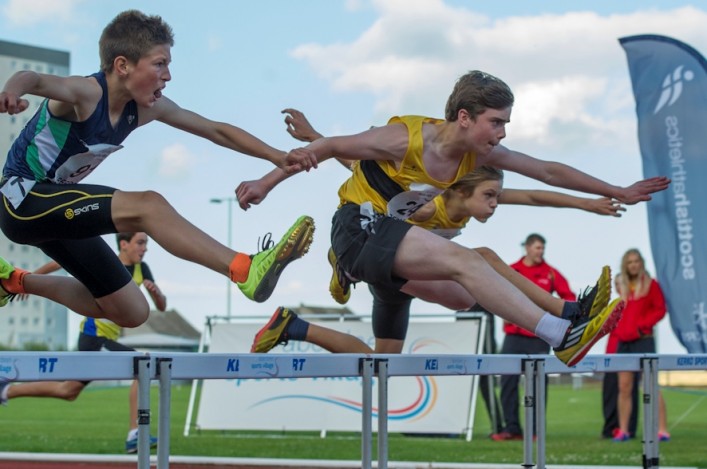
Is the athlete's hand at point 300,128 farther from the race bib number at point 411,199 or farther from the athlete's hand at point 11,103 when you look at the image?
the athlete's hand at point 11,103

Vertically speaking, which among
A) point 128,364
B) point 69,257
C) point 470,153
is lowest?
point 128,364

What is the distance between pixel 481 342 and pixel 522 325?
6476 millimetres

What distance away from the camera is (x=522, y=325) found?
4.80 m

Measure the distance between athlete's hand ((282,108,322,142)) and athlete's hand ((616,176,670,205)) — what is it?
1650mm

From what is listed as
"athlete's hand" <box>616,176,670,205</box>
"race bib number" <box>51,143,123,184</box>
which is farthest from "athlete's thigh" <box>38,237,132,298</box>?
"athlete's hand" <box>616,176,670,205</box>

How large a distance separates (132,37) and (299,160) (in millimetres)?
927

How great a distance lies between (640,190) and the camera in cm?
570

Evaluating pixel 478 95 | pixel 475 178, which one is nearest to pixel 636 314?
pixel 475 178

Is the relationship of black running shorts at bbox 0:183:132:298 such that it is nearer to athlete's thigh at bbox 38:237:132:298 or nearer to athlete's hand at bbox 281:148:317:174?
athlete's thigh at bbox 38:237:132:298

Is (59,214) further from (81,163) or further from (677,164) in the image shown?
(677,164)

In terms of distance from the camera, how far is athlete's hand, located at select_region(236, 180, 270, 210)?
182 inches

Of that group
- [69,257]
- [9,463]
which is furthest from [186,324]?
A: [69,257]

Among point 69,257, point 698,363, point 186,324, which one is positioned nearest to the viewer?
point 69,257

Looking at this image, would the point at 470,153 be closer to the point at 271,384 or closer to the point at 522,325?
the point at 522,325
